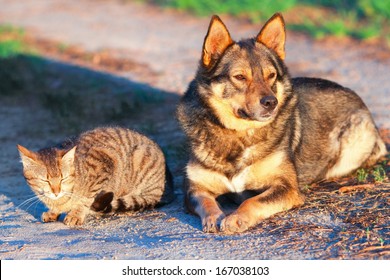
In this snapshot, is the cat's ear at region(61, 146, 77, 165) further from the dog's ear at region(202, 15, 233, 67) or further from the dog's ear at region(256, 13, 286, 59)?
the dog's ear at region(256, 13, 286, 59)

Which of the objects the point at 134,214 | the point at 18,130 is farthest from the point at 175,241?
the point at 18,130

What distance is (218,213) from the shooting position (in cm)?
686

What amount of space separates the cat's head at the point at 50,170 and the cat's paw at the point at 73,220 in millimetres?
235

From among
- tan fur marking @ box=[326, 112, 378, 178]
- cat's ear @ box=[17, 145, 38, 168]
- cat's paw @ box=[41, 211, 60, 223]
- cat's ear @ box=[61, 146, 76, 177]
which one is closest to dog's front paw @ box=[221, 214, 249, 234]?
cat's ear @ box=[61, 146, 76, 177]

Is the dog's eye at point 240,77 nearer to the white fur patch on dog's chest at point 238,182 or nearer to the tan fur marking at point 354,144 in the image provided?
the white fur patch on dog's chest at point 238,182

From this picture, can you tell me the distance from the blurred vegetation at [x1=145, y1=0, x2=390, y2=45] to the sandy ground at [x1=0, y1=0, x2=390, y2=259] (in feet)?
1.22

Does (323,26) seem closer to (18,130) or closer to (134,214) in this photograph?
(18,130)

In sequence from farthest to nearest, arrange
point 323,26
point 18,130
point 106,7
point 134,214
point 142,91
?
point 106,7
point 323,26
point 142,91
point 18,130
point 134,214

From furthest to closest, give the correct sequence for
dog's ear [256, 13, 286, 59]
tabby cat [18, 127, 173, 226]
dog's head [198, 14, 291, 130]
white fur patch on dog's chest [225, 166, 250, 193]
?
1. dog's ear [256, 13, 286, 59]
2. white fur patch on dog's chest [225, 166, 250, 193]
3. tabby cat [18, 127, 173, 226]
4. dog's head [198, 14, 291, 130]

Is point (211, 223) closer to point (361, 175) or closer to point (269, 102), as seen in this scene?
point (269, 102)

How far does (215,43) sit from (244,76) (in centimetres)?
51

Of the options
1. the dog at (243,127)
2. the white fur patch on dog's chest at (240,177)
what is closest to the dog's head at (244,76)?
the dog at (243,127)

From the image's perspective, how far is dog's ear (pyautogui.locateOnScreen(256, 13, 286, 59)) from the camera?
24.5ft

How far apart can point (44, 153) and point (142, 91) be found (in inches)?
205
